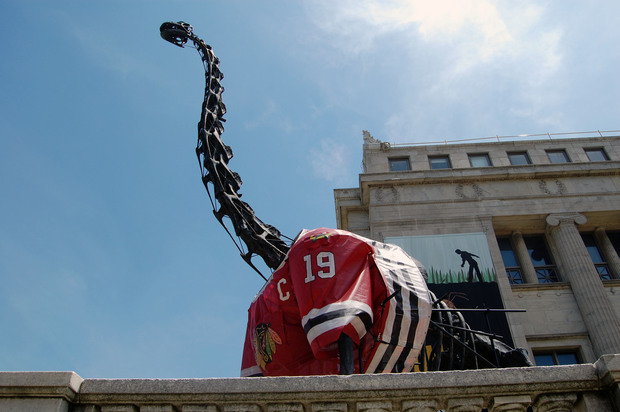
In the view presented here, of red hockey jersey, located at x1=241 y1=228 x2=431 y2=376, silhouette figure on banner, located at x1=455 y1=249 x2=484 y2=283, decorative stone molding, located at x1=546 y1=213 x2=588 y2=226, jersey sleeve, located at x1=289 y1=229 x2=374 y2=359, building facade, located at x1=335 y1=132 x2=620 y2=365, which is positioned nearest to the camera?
jersey sleeve, located at x1=289 y1=229 x2=374 y2=359

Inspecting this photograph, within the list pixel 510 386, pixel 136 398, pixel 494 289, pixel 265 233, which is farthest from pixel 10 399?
pixel 494 289

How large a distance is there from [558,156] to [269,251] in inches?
792

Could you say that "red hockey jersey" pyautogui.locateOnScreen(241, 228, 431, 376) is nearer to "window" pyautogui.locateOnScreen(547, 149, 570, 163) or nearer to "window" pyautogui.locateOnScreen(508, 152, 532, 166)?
"window" pyautogui.locateOnScreen(508, 152, 532, 166)

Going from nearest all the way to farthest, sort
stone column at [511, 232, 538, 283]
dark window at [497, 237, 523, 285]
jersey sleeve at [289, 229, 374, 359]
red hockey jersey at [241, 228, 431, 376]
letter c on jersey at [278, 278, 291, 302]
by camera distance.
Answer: jersey sleeve at [289, 229, 374, 359] → red hockey jersey at [241, 228, 431, 376] → letter c on jersey at [278, 278, 291, 302] → stone column at [511, 232, 538, 283] → dark window at [497, 237, 523, 285]

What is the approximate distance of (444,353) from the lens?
10.1 metres

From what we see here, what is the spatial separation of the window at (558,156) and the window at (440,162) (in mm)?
4803

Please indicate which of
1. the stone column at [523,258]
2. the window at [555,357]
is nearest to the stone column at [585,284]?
the window at [555,357]

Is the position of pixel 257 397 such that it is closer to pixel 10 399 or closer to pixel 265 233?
pixel 10 399

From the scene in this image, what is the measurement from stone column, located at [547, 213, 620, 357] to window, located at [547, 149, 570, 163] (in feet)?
14.2

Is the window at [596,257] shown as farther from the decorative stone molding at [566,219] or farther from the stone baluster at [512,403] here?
the stone baluster at [512,403]

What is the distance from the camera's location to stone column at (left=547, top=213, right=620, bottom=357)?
1897 cm

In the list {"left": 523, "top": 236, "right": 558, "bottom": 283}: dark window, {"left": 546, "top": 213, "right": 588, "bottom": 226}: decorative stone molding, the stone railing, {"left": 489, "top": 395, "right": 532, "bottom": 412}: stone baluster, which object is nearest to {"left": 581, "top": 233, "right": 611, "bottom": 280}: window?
{"left": 546, "top": 213, "right": 588, "bottom": 226}: decorative stone molding

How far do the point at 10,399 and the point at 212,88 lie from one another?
35.0ft

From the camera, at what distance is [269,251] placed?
11.0 metres
